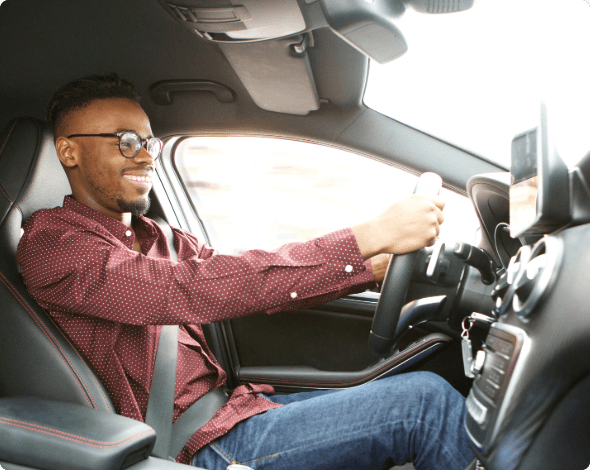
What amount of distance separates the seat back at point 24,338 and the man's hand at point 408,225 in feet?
2.22

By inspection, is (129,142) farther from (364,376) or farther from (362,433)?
(364,376)

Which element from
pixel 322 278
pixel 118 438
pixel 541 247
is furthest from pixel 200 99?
pixel 541 247

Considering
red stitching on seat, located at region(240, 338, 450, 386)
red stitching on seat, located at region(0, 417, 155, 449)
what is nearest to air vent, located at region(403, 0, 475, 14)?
red stitching on seat, located at region(240, 338, 450, 386)

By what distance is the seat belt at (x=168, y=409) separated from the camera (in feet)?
3.91

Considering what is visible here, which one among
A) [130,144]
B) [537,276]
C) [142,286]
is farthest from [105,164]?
[537,276]

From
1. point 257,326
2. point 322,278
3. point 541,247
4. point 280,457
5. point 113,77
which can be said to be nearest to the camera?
point 541,247

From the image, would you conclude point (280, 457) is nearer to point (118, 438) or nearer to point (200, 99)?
point (118, 438)

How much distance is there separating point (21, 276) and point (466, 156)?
118 cm

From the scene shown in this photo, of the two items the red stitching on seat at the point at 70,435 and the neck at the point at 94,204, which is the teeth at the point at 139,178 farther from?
the red stitching on seat at the point at 70,435

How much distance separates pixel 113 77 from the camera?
1443 millimetres

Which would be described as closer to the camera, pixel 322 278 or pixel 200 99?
pixel 322 278

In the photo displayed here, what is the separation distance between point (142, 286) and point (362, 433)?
1.82ft

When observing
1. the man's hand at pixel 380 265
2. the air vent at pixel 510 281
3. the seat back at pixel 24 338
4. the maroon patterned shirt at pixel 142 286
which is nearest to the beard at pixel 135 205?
the maroon patterned shirt at pixel 142 286

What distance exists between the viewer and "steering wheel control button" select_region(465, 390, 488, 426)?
2.24 feet
